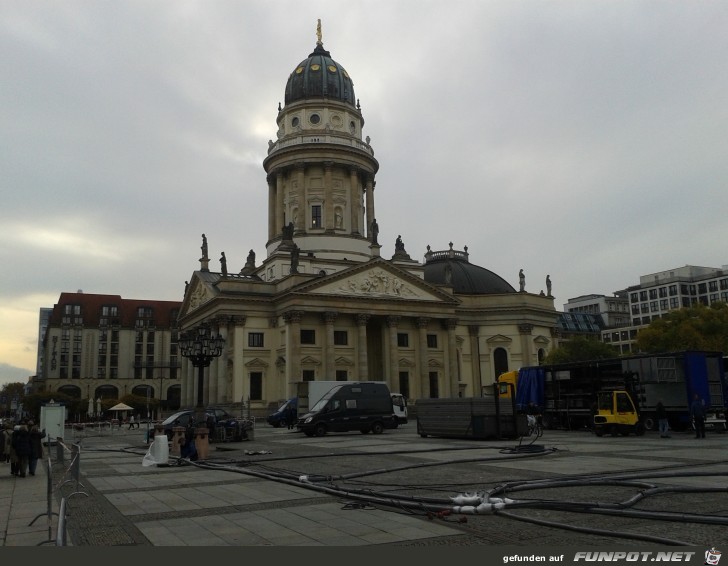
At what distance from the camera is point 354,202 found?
234 feet

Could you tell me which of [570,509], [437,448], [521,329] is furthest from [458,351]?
[570,509]

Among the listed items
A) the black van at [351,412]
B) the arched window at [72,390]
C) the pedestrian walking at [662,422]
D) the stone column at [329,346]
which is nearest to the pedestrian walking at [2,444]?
the black van at [351,412]

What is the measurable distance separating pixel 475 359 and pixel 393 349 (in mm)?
12324

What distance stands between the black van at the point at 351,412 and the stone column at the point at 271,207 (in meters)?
38.3

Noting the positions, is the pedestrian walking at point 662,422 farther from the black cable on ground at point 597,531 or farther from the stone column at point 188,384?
the stone column at point 188,384

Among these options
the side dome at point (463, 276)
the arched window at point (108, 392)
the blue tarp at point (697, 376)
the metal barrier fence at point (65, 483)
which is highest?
the side dome at point (463, 276)

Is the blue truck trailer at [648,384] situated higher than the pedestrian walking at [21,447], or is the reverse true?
the blue truck trailer at [648,384]

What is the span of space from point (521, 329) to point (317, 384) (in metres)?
32.8

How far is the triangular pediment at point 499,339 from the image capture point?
6900cm

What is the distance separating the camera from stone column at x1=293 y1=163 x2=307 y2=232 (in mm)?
69250

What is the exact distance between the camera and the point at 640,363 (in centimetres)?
3272

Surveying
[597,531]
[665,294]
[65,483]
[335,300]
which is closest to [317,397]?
[335,300]

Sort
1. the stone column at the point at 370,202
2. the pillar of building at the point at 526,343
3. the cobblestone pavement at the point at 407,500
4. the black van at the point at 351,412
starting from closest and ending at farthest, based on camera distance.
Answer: the cobblestone pavement at the point at 407,500, the black van at the point at 351,412, the pillar of building at the point at 526,343, the stone column at the point at 370,202

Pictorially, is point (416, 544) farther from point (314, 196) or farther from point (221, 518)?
point (314, 196)
